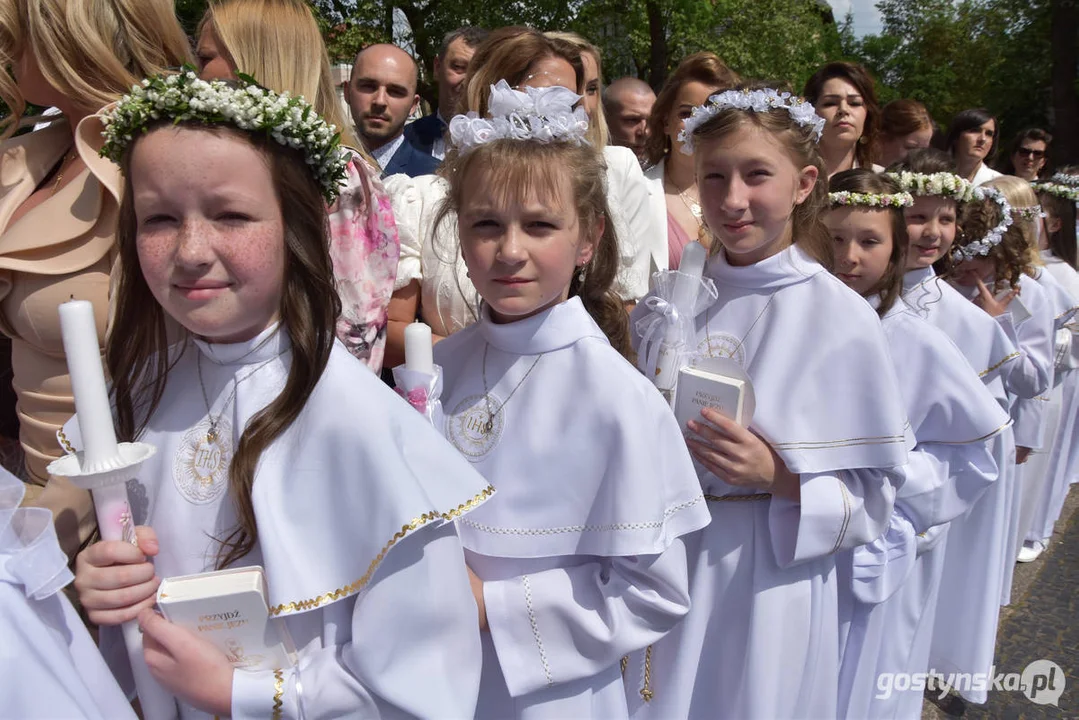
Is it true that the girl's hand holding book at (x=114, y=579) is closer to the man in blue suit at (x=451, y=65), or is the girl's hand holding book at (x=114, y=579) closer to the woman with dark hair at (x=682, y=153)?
the woman with dark hair at (x=682, y=153)

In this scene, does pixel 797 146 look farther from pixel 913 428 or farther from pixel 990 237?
pixel 990 237

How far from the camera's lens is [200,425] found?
1.56 m

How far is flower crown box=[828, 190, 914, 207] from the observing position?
300 centimetres

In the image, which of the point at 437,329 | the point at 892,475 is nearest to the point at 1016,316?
the point at 892,475

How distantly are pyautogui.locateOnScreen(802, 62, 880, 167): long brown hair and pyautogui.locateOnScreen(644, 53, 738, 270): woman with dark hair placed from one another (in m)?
1.08

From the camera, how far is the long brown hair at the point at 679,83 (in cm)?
392

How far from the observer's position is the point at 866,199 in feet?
9.84

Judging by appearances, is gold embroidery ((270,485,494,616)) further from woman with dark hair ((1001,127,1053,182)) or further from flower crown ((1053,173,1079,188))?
woman with dark hair ((1001,127,1053,182))

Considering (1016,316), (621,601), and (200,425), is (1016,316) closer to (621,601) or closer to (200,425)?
(621,601)

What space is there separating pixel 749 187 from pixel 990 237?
8.16 feet

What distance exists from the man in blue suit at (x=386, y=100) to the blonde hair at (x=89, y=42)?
2.35 metres

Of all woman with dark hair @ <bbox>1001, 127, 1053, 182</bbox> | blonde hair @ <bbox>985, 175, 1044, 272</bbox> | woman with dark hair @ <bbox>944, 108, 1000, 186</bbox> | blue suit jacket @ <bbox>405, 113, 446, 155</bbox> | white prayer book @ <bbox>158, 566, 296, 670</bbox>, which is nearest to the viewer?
white prayer book @ <bbox>158, 566, 296, 670</bbox>

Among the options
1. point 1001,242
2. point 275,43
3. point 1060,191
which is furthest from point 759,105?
point 1060,191

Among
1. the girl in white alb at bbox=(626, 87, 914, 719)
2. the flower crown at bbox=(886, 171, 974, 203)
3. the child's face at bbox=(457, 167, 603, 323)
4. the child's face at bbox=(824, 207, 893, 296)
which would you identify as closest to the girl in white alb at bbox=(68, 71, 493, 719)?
the child's face at bbox=(457, 167, 603, 323)
